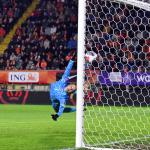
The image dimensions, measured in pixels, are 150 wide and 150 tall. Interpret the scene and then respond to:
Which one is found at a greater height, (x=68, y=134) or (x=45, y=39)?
(x=45, y=39)

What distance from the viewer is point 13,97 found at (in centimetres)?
1738

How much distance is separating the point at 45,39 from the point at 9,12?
3215mm

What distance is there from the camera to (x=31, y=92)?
17469 millimetres

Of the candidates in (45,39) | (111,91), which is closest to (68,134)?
(111,91)

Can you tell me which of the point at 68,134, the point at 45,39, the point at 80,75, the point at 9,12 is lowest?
the point at 68,134

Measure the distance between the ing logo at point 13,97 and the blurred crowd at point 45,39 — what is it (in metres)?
2.34

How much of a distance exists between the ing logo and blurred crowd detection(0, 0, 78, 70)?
234cm

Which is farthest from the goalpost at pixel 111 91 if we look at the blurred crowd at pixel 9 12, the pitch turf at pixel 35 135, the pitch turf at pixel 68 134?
the blurred crowd at pixel 9 12

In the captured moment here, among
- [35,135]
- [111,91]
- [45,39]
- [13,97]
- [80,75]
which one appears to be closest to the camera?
Answer: [80,75]

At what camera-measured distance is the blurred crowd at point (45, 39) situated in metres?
20.0

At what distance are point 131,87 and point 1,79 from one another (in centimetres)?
477

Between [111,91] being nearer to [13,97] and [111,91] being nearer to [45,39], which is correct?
[13,97]

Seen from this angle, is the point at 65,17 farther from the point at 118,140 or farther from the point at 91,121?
the point at 118,140

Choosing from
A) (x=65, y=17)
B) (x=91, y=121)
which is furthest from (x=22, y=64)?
(x=91, y=121)
